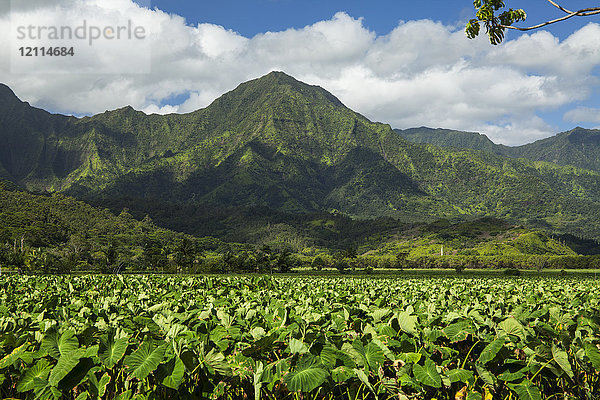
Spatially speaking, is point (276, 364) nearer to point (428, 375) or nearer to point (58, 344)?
point (428, 375)

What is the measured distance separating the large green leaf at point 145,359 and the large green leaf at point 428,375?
3510 mm

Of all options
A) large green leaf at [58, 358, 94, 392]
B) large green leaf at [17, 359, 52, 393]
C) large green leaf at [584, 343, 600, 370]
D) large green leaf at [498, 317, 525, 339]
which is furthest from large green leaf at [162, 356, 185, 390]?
large green leaf at [584, 343, 600, 370]

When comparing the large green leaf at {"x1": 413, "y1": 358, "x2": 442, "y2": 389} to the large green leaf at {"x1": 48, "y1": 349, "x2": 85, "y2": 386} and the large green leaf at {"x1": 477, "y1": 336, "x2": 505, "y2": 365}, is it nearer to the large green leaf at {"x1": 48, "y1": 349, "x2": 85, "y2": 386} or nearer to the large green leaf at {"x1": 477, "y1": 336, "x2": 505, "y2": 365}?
the large green leaf at {"x1": 477, "y1": 336, "x2": 505, "y2": 365}

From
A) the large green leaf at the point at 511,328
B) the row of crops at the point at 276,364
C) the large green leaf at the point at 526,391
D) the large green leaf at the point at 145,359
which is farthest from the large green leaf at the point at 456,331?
the large green leaf at the point at 145,359

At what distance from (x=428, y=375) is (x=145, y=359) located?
3888 millimetres

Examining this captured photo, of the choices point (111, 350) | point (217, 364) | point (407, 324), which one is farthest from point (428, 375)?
point (111, 350)

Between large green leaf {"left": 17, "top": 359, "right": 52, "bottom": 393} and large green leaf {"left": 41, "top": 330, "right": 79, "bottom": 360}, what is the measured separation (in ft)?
0.77

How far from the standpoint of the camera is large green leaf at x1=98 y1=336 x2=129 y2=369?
5.46 metres

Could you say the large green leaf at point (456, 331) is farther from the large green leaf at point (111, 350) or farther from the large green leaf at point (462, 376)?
the large green leaf at point (111, 350)

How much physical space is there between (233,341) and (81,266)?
16887 cm

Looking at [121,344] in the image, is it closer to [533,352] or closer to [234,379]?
[234,379]

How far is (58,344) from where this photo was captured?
19.0 feet

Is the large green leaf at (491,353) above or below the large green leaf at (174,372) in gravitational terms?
below

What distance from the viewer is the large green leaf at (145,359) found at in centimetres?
491
